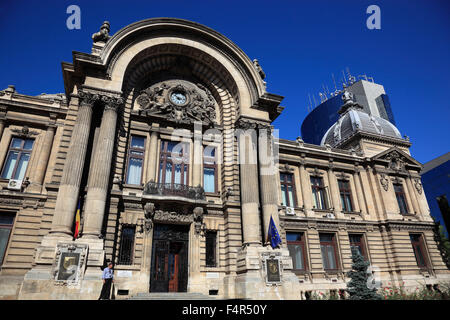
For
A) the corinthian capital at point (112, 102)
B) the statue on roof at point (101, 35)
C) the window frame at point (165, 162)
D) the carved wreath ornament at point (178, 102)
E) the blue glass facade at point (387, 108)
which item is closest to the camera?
the corinthian capital at point (112, 102)

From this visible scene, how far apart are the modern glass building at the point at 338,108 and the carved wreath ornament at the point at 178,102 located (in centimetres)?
5850

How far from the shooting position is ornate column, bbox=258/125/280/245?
1820cm

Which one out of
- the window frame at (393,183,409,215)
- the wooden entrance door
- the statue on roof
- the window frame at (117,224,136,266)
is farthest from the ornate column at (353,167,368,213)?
the statue on roof

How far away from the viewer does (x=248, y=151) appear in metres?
19.8

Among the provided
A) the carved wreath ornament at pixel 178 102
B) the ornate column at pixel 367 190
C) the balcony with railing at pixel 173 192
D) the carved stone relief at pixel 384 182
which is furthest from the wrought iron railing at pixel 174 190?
the carved stone relief at pixel 384 182

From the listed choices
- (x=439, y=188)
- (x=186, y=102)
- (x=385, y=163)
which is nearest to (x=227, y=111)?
(x=186, y=102)

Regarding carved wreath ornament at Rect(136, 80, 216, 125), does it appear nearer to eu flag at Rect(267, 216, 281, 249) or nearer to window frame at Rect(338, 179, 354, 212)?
eu flag at Rect(267, 216, 281, 249)

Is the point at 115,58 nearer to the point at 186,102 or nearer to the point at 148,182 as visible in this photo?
the point at 186,102

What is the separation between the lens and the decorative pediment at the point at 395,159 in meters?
28.3

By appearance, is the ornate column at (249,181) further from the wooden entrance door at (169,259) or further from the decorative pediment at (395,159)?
the decorative pediment at (395,159)

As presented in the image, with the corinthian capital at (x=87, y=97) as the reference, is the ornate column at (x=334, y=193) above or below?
below

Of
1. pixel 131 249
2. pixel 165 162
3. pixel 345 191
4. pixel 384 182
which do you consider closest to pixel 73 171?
pixel 131 249

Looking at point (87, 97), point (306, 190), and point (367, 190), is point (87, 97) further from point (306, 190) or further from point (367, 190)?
point (367, 190)
